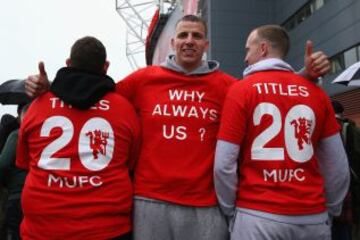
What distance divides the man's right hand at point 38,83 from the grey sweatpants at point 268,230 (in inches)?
54.6

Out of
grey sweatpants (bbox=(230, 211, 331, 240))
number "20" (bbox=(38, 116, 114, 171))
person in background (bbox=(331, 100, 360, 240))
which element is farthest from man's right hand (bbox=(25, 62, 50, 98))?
person in background (bbox=(331, 100, 360, 240))

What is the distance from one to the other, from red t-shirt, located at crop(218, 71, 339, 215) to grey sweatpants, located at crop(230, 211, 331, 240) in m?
0.07

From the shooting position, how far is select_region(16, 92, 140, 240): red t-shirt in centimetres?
273

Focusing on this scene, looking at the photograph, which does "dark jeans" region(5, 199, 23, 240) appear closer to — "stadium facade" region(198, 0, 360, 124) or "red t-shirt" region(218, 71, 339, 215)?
"red t-shirt" region(218, 71, 339, 215)

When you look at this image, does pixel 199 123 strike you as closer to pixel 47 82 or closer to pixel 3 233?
pixel 47 82

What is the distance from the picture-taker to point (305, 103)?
2926 mm

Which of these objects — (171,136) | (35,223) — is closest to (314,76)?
(171,136)

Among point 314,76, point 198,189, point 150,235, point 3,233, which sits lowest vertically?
point 3,233

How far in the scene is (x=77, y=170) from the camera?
2764mm

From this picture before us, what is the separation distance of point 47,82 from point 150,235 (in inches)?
43.9

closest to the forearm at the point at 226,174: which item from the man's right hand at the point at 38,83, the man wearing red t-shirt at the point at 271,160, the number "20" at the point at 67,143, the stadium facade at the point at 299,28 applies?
the man wearing red t-shirt at the point at 271,160

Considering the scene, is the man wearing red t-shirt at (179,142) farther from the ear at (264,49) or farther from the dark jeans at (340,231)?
the dark jeans at (340,231)

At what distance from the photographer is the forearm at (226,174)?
2803 mm

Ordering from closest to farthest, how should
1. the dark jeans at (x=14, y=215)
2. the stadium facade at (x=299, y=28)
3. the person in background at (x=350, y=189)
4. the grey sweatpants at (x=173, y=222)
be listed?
1. the grey sweatpants at (x=173, y=222)
2. the dark jeans at (x=14, y=215)
3. the person in background at (x=350, y=189)
4. the stadium facade at (x=299, y=28)
